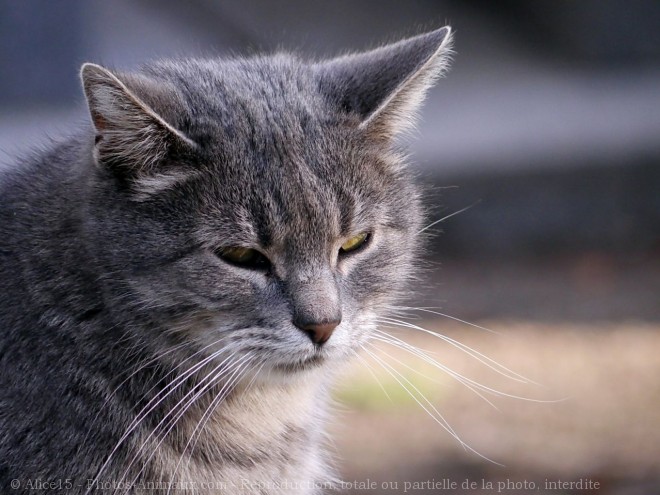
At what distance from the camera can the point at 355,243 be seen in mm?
2539

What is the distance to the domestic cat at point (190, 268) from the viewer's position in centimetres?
233

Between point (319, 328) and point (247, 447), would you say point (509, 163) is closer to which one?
point (247, 447)

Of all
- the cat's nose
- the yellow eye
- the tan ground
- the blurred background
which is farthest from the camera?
the blurred background

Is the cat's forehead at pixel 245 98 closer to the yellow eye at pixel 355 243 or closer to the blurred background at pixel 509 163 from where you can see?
the yellow eye at pixel 355 243

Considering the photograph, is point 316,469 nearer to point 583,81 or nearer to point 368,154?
point 368,154

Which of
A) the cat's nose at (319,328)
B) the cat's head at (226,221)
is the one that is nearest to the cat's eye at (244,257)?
the cat's head at (226,221)

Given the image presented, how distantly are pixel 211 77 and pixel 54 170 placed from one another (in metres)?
0.51

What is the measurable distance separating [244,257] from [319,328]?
0.26m

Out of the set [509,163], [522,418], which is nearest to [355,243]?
[522,418]

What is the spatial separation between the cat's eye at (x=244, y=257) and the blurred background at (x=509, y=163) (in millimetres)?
2615

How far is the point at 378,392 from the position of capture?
5078mm

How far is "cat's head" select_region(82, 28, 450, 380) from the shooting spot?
2316mm

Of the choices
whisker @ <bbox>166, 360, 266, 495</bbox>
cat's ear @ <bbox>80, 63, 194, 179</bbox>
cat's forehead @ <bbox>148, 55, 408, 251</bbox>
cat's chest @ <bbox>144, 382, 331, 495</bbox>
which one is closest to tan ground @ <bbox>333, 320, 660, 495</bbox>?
cat's chest @ <bbox>144, 382, 331, 495</bbox>

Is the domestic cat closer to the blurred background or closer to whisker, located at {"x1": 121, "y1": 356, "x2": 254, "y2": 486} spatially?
whisker, located at {"x1": 121, "y1": 356, "x2": 254, "y2": 486}
